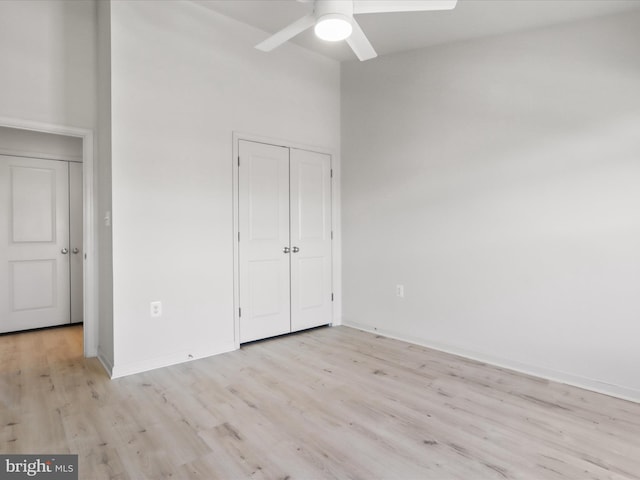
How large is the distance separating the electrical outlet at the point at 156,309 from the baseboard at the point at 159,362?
35 centimetres

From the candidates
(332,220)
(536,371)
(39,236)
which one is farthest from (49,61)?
(536,371)

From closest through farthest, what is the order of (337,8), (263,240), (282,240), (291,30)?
(337,8) → (291,30) → (263,240) → (282,240)

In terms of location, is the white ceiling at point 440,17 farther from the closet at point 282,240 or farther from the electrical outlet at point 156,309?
the electrical outlet at point 156,309

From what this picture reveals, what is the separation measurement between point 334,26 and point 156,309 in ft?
7.81

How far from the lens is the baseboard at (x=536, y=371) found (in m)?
2.52

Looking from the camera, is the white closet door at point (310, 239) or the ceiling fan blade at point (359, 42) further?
the white closet door at point (310, 239)

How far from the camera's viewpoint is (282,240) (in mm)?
3793

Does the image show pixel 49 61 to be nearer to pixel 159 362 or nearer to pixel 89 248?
pixel 89 248

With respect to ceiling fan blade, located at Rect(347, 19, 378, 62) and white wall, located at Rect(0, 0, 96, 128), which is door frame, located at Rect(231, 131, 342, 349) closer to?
white wall, located at Rect(0, 0, 96, 128)

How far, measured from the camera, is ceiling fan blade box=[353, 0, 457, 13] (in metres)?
1.87

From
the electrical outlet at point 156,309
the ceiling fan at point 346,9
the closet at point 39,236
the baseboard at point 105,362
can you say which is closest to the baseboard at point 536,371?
the electrical outlet at point 156,309

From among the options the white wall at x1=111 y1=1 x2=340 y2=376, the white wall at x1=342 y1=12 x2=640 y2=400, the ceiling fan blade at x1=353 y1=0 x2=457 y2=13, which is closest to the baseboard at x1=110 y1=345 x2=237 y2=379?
the white wall at x1=111 y1=1 x2=340 y2=376

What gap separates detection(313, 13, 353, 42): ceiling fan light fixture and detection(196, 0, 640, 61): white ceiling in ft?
2.49

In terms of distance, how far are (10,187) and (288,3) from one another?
3.38 meters
